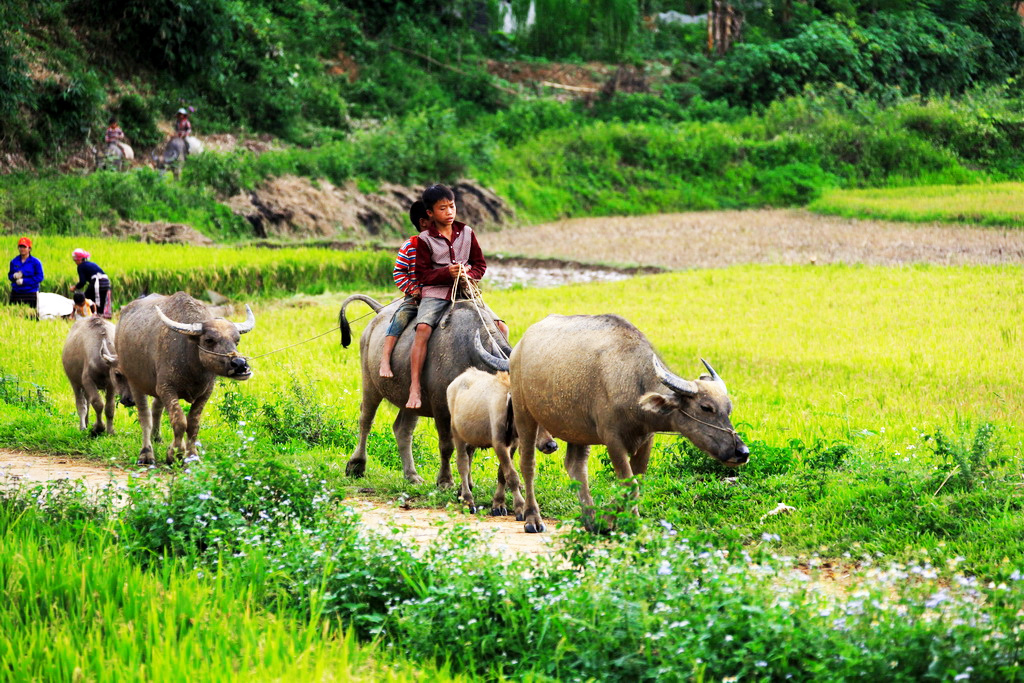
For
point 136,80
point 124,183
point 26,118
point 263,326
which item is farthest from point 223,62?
point 263,326

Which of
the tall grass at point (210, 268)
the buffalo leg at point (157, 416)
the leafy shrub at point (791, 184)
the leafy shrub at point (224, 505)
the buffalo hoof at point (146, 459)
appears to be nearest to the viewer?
the leafy shrub at point (224, 505)

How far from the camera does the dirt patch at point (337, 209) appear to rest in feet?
69.4

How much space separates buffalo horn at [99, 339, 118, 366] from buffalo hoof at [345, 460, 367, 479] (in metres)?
2.34

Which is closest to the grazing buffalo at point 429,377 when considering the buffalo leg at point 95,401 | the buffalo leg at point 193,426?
the buffalo leg at point 193,426

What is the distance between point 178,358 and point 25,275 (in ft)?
21.5

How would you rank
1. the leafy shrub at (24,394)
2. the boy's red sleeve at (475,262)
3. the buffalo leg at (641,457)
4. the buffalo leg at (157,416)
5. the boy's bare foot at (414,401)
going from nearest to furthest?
the buffalo leg at (641,457), the boy's bare foot at (414,401), the boy's red sleeve at (475,262), the buffalo leg at (157,416), the leafy shrub at (24,394)

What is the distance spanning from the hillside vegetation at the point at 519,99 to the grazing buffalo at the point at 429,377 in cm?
1227

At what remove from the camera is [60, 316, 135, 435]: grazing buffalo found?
339 inches

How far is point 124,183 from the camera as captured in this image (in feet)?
63.4

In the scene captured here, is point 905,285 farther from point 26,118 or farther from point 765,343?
point 26,118

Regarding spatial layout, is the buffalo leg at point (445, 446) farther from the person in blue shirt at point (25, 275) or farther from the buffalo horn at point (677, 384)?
the person in blue shirt at point (25, 275)

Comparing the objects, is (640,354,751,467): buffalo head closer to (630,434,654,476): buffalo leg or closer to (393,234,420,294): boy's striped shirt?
(630,434,654,476): buffalo leg

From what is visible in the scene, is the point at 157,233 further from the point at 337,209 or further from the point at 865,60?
the point at 865,60

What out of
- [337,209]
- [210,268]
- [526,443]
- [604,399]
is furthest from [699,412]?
[337,209]
